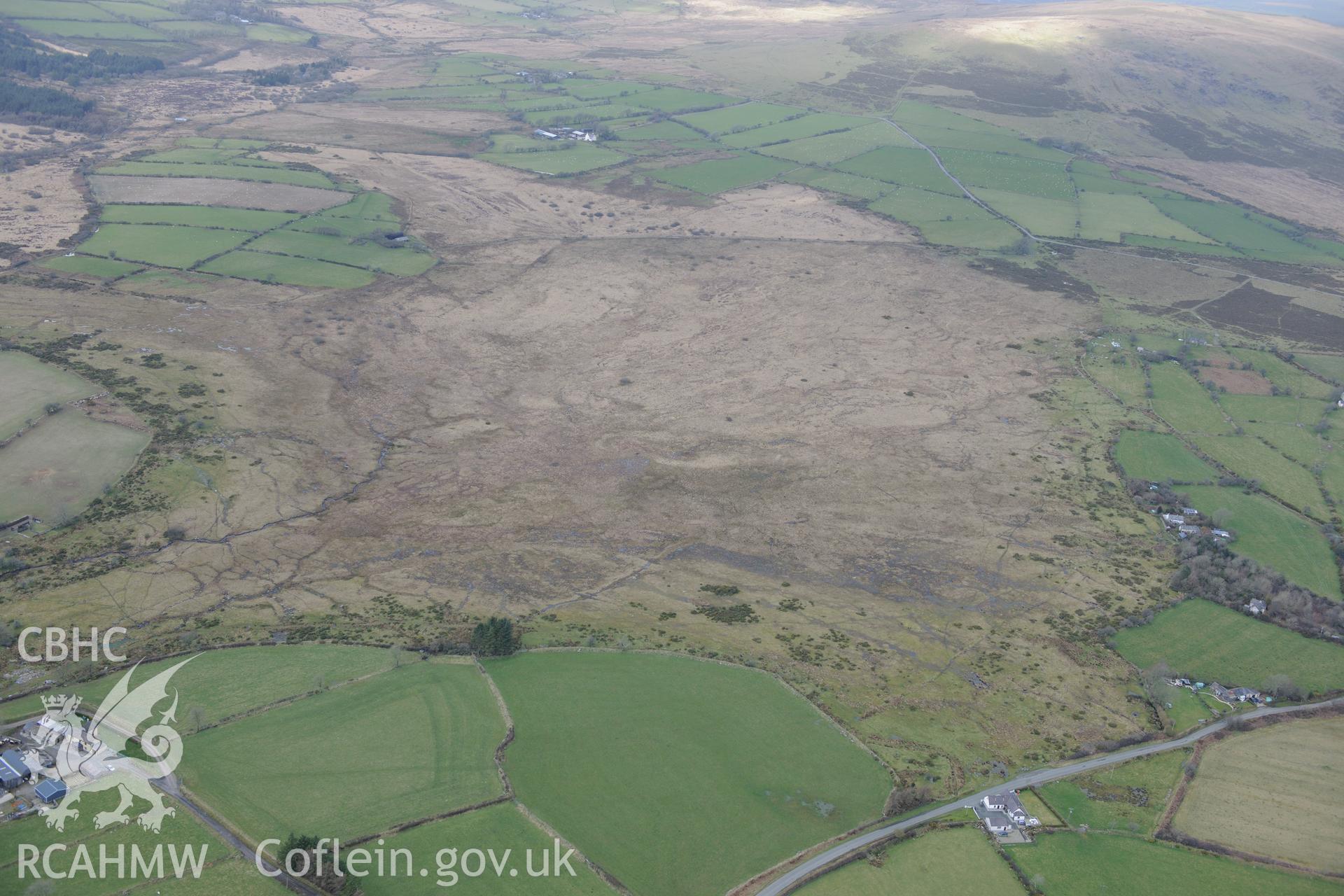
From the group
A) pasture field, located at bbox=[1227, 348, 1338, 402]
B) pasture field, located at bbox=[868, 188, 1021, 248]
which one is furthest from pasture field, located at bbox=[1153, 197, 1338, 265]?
pasture field, located at bbox=[1227, 348, 1338, 402]

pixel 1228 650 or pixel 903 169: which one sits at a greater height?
pixel 903 169

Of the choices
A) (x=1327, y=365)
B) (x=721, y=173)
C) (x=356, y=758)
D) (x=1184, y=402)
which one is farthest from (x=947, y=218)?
(x=356, y=758)

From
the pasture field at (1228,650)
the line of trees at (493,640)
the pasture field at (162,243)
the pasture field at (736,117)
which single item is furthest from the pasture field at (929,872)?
the pasture field at (736,117)

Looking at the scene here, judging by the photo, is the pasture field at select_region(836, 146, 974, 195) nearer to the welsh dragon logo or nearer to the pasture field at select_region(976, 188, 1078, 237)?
the pasture field at select_region(976, 188, 1078, 237)

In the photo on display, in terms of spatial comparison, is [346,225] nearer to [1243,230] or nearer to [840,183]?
[840,183]

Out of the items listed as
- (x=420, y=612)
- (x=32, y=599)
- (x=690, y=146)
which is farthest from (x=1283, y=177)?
(x=32, y=599)

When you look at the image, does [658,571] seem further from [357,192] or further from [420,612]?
[357,192]
